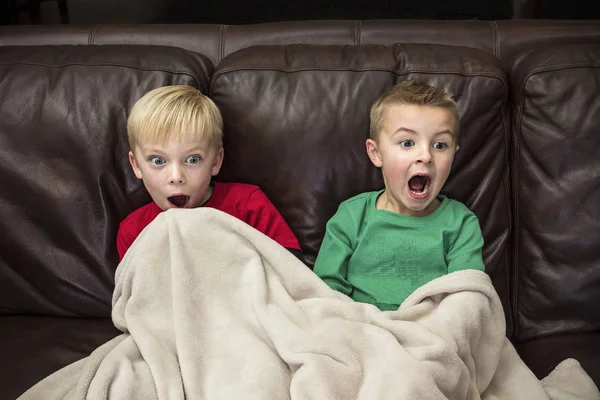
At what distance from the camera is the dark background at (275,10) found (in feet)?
6.97

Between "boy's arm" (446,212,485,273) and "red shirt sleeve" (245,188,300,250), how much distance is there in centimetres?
36

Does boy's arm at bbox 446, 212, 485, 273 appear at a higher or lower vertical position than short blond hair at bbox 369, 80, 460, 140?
lower

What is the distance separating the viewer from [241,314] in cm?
135

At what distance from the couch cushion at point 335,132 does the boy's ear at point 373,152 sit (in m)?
0.03

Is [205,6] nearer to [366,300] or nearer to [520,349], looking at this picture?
[366,300]

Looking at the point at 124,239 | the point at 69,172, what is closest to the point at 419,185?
the point at 124,239

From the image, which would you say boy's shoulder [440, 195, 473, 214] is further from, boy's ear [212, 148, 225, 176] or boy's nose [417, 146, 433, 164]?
boy's ear [212, 148, 225, 176]

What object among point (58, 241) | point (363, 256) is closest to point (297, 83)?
point (363, 256)

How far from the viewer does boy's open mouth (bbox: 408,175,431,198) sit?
1.49 meters

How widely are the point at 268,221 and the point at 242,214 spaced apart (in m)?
0.06

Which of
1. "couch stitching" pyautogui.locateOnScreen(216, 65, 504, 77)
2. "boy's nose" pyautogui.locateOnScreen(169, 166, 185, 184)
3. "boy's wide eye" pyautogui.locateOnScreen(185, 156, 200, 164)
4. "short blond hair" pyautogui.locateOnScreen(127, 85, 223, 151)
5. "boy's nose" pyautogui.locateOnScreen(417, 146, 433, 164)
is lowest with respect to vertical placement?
"boy's nose" pyautogui.locateOnScreen(169, 166, 185, 184)

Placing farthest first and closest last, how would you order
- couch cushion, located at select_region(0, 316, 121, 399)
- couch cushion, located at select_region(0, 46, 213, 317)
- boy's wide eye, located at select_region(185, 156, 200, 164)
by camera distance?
couch cushion, located at select_region(0, 46, 213, 317)
boy's wide eye, located at select_region(185, 156, 200, 164)
couch cushion, located at select_region(0, 316, 121, 399)

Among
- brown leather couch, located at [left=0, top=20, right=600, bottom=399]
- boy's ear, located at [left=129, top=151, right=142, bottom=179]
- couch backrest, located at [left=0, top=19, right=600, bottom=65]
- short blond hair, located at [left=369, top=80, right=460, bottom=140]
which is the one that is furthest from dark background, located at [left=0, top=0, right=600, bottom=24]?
boy's ear, located at [left=129, top=151, right=142, bottom=179]

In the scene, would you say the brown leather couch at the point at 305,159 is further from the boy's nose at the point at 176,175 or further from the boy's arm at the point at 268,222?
the boy's nose at the point at 176,175
